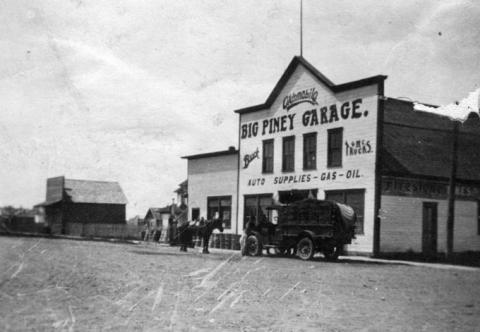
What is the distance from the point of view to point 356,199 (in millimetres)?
23656

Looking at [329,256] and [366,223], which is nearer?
[329,256]

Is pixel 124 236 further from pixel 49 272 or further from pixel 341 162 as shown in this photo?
pixel 49 272

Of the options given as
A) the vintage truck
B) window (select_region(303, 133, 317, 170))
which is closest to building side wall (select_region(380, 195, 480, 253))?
the vintage truck

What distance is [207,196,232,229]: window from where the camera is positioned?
31320mm

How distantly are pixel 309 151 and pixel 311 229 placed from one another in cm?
707

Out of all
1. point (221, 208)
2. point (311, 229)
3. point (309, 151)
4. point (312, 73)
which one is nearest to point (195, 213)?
point (221, 208)

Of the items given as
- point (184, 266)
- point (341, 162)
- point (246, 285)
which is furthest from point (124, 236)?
point (246, 285)

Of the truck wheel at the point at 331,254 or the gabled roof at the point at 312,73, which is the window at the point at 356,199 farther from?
the gabled roof at the point at 312,73

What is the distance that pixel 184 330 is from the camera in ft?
23.2

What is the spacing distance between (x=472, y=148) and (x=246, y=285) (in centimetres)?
1977

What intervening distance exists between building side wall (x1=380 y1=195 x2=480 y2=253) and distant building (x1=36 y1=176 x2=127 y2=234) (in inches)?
1707

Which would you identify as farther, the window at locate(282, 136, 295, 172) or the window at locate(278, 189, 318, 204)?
the window at locate(282, 136, 295, 172)

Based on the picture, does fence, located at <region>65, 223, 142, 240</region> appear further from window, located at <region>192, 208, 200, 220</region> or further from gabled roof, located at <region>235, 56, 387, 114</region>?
gabled roof, located at <region>235, 56, 387, 114</region>

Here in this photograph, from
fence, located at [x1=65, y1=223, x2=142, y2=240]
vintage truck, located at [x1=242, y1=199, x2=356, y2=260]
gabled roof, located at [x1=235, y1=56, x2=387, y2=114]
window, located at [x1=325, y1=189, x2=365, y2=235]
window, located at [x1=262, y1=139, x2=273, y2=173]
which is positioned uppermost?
gabled roof, located at [x1=235, y1=56, x2=387, y2=114]
